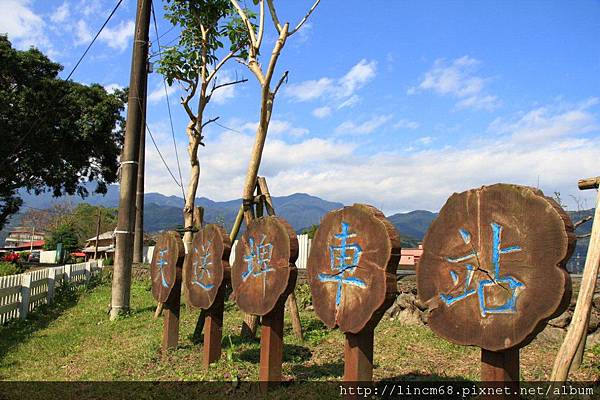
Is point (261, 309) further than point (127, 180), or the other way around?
point (127, 180)

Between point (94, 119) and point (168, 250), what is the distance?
20.4 meters

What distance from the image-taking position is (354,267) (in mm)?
4246

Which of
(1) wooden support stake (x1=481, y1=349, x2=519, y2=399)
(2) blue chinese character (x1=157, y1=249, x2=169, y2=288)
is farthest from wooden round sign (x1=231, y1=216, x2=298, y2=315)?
(1) wooden support stake (x1=481, y1=349, x2=519, y2=399)

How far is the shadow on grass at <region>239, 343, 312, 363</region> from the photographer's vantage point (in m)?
6.25

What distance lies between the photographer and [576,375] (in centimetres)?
551

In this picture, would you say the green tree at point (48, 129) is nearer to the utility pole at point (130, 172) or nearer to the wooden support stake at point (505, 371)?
the utility pole at point (130, 172)

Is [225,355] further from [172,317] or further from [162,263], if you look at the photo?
[162,263]

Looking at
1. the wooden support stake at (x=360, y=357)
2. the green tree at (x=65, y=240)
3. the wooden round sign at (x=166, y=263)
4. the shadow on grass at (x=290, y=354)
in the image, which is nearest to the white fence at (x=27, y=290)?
the wooden round sign at (x=166, y=263)

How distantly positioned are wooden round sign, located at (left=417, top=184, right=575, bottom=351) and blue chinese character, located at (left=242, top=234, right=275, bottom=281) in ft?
6.14

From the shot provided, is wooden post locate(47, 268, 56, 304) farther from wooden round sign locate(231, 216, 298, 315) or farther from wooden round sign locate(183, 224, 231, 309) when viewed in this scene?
wooden round sign locate(231, 216, 298, 315)

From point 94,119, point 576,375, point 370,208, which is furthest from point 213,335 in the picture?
point 94,119

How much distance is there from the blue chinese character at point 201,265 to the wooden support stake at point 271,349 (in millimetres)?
1319

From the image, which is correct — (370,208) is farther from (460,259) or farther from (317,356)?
(317,356)

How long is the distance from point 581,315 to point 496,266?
148 centimetres
